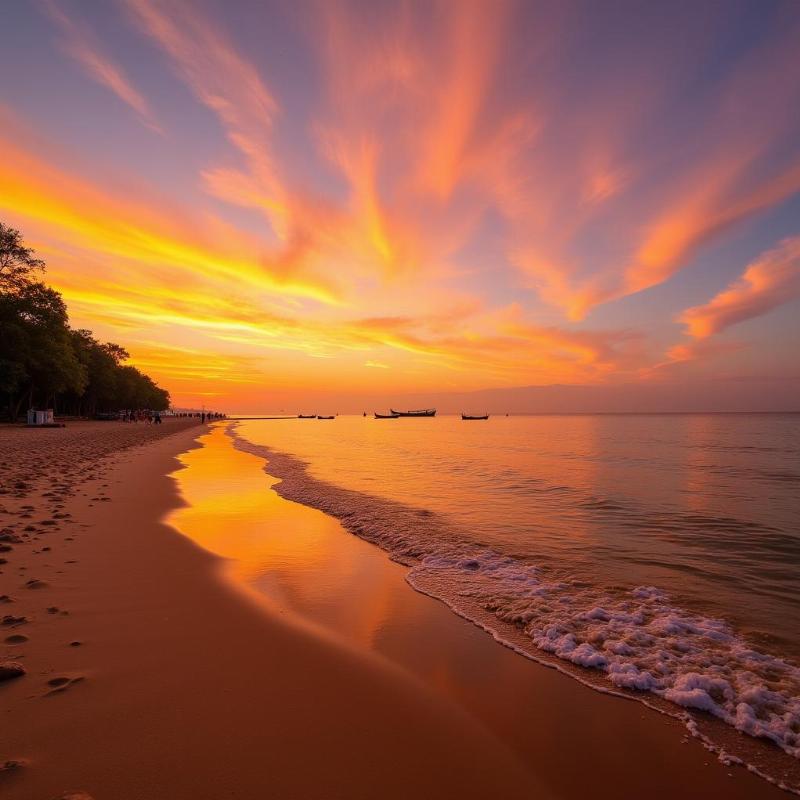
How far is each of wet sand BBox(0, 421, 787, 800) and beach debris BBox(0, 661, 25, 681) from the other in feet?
0.47

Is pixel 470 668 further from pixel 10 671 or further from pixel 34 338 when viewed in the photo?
pixel 34 338

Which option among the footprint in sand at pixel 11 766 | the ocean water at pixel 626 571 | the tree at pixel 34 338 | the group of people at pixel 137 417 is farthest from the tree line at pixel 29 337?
the footprint in sand at pixel 11 766

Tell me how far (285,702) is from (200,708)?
2.38 feet

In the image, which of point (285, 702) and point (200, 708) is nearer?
point (200, 708)

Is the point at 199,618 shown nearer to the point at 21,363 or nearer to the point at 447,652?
the point at 447,652

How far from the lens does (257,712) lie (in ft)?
12.9

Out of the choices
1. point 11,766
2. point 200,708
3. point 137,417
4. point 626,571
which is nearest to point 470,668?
point 200,708

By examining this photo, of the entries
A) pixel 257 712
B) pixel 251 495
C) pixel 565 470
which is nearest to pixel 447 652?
pixel 257 712

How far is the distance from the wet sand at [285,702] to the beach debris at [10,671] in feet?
0.47

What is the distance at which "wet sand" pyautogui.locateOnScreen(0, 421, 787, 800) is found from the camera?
10.6 ft

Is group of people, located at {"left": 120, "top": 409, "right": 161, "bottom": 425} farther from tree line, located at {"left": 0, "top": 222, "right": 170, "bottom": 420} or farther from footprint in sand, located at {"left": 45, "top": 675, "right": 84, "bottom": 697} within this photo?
footprint in sand, located at {"left": 45, "top": 675, "right": 84, "bottom": 697}

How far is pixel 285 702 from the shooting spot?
4117 mm

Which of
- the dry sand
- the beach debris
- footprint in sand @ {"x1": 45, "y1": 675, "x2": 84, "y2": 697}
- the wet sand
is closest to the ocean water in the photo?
the wet sand

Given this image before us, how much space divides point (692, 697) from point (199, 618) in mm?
5782
